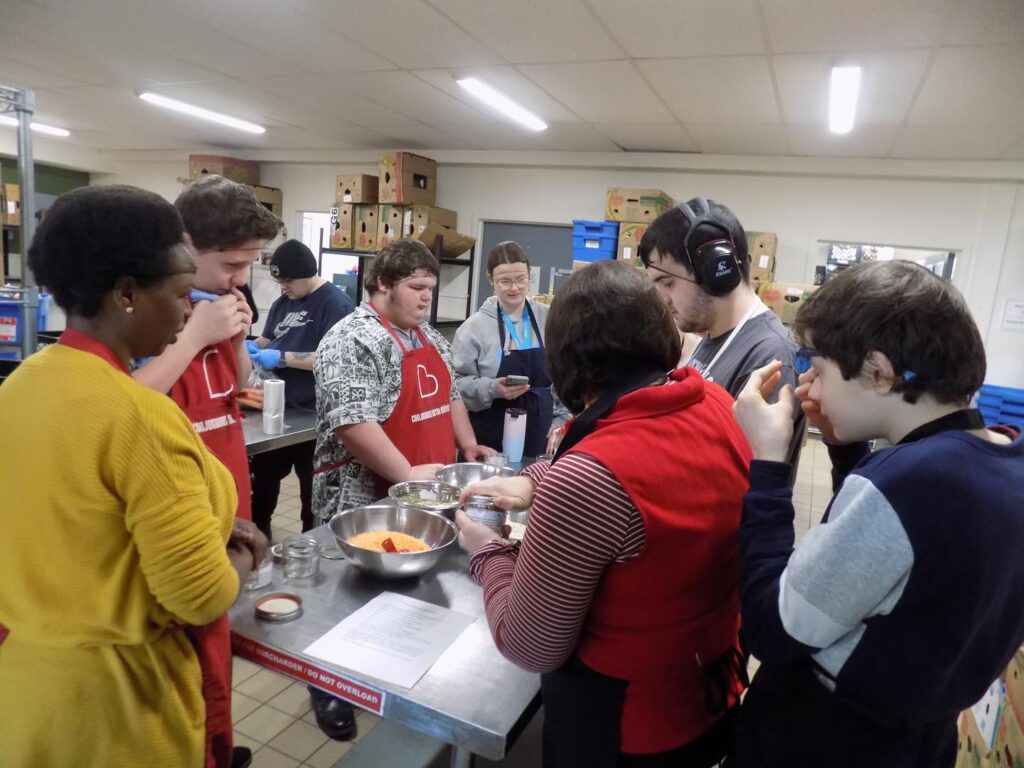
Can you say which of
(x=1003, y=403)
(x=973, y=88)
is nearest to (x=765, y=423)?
(x=973, y=88)

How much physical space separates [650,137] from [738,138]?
30.5 inches

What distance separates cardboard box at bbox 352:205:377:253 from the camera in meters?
6.84

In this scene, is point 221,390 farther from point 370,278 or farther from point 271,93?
point 271,93

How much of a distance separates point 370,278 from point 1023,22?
10.7 feet

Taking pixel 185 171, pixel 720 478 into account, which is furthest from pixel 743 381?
pixel 185 171

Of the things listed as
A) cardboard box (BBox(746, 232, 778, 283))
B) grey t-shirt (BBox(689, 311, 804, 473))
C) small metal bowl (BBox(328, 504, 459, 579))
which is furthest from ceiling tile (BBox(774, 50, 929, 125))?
small metal bowl (BBox(328, 504, 459, 579))

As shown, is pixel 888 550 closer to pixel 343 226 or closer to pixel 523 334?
pixel 523 334

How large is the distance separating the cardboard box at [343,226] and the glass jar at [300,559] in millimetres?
5999

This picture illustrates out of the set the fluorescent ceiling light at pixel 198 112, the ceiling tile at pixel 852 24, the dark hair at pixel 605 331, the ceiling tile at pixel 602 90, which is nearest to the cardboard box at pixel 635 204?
the ceiling tile at pixel 602 90

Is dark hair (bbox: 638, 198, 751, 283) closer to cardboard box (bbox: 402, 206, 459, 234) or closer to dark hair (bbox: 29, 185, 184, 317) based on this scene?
dark hair (bbox: 29, 185, 184, 317)

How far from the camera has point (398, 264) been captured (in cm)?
218

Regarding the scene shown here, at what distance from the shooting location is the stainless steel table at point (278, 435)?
2.78m

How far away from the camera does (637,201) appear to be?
5.93m

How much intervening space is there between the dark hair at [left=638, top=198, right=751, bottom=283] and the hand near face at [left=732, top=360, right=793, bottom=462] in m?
0.72
